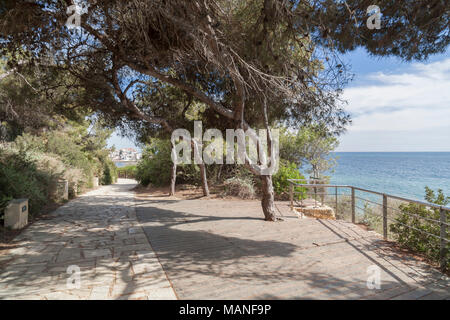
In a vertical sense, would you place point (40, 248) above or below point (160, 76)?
below

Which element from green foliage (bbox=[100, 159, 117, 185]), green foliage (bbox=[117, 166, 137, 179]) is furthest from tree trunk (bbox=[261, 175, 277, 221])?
green foliage (bbox=[117, 166, 137, 179])

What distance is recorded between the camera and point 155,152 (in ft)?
51.2

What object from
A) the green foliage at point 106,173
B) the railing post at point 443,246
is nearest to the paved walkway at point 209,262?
the railing post at point 443,246

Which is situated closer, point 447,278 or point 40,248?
point 447,278

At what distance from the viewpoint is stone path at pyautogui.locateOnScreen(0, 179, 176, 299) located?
2.85 meters

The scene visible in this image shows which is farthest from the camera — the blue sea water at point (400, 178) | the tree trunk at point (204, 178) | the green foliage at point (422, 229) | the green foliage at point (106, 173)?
the blue sea water at point (400, 178)

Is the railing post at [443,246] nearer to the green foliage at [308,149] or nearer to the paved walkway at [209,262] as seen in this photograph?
the paved walkway at [209,262]

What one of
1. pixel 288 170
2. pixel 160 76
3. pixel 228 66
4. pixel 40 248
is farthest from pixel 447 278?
pixel 288 170

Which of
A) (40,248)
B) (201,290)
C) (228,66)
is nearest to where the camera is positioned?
(201,290)

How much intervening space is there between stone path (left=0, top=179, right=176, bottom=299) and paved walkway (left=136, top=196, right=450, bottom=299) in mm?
289

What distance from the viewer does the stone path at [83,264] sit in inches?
112

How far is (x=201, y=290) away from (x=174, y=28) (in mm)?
4502

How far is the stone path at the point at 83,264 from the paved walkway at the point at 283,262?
29cm
